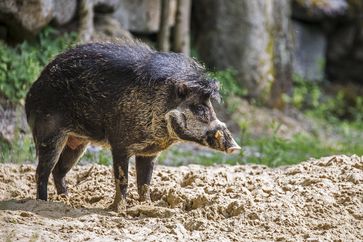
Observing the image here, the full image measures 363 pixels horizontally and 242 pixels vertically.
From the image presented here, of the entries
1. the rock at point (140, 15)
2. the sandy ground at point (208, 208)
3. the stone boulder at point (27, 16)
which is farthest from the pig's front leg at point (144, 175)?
the rock at point (140, 15)

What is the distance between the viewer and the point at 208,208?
6.68 metres

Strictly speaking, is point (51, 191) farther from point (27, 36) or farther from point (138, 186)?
point (27, 36)

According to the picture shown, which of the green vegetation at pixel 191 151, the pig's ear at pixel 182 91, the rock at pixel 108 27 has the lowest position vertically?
the green vegetation at pixel 191 151

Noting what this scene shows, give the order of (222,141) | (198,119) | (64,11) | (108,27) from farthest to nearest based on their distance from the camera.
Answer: (108,27) < (64,11) < (198,119) < (222,141)

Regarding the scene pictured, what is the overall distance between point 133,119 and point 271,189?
50.0 inches

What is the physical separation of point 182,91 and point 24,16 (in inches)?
156

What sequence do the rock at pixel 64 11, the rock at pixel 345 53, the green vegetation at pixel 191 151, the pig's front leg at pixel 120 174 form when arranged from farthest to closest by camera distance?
the rock at pixel 345 53
the rock at pixel 64 11
the green vegetation at pixel 191 151
the pig's front leg at pixel 120 174

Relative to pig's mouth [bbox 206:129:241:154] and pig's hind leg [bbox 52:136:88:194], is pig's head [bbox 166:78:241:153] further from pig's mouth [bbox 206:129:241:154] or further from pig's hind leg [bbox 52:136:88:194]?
pig's hind leg [bbox 52:136:88:194]

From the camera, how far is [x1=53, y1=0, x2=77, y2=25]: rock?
11.1 metres

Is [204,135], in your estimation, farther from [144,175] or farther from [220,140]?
[144,175]

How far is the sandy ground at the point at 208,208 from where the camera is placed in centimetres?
623

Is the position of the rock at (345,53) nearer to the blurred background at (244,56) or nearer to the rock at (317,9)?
the blurred background at (244,56)

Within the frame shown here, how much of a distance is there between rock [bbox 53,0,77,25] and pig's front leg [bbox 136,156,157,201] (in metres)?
4.15

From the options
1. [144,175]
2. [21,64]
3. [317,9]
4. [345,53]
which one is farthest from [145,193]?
[345,53]
